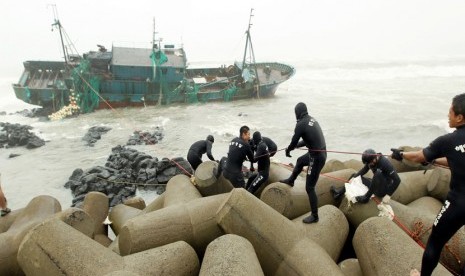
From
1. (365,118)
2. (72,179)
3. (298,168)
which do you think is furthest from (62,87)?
(298,168)

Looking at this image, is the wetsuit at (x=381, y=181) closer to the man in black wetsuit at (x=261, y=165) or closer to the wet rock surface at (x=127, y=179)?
the man in black wetsuit at (x=261, y=165)

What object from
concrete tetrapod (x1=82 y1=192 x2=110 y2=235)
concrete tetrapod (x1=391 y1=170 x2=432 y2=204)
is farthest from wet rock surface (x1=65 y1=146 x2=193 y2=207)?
concrete tetrapod (x1=391 y1=170 x2=432 y2=204)

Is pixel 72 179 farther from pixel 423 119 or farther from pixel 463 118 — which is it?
pixel 423 119

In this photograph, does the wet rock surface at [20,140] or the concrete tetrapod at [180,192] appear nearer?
the concrete tetrapod at [180,192]

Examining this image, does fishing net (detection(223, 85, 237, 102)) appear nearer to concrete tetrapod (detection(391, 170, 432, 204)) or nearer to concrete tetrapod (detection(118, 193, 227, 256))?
concrete tetrapod (detection(391, 170, 432, 204))

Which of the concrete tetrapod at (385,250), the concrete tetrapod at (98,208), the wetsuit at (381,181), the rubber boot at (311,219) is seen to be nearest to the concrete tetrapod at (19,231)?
the concrete tetrapod at (98,208)

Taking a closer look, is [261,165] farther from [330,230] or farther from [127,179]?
[127,179]

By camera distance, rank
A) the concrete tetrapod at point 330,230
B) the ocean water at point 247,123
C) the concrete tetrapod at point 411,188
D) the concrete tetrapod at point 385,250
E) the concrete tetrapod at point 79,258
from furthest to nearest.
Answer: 1. the ocean water at point 247,123
2. the concrete tetrapod at point 411,188
3. the concrete tetrapod at point 330,230
4. the concrete tetrapod at point 385,250
5. the concrete tetrapod at point 79,258

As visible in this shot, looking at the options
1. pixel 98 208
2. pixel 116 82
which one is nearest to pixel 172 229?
pixel 98 208

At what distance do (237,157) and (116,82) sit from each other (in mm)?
23039

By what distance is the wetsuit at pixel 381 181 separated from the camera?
5.50 metres

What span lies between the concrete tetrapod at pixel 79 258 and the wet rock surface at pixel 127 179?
21.5 feet

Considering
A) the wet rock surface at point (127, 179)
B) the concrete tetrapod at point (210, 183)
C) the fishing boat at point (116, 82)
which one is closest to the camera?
the concrete tetrapod at point (210, 183)

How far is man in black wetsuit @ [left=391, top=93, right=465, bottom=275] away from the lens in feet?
10.4
